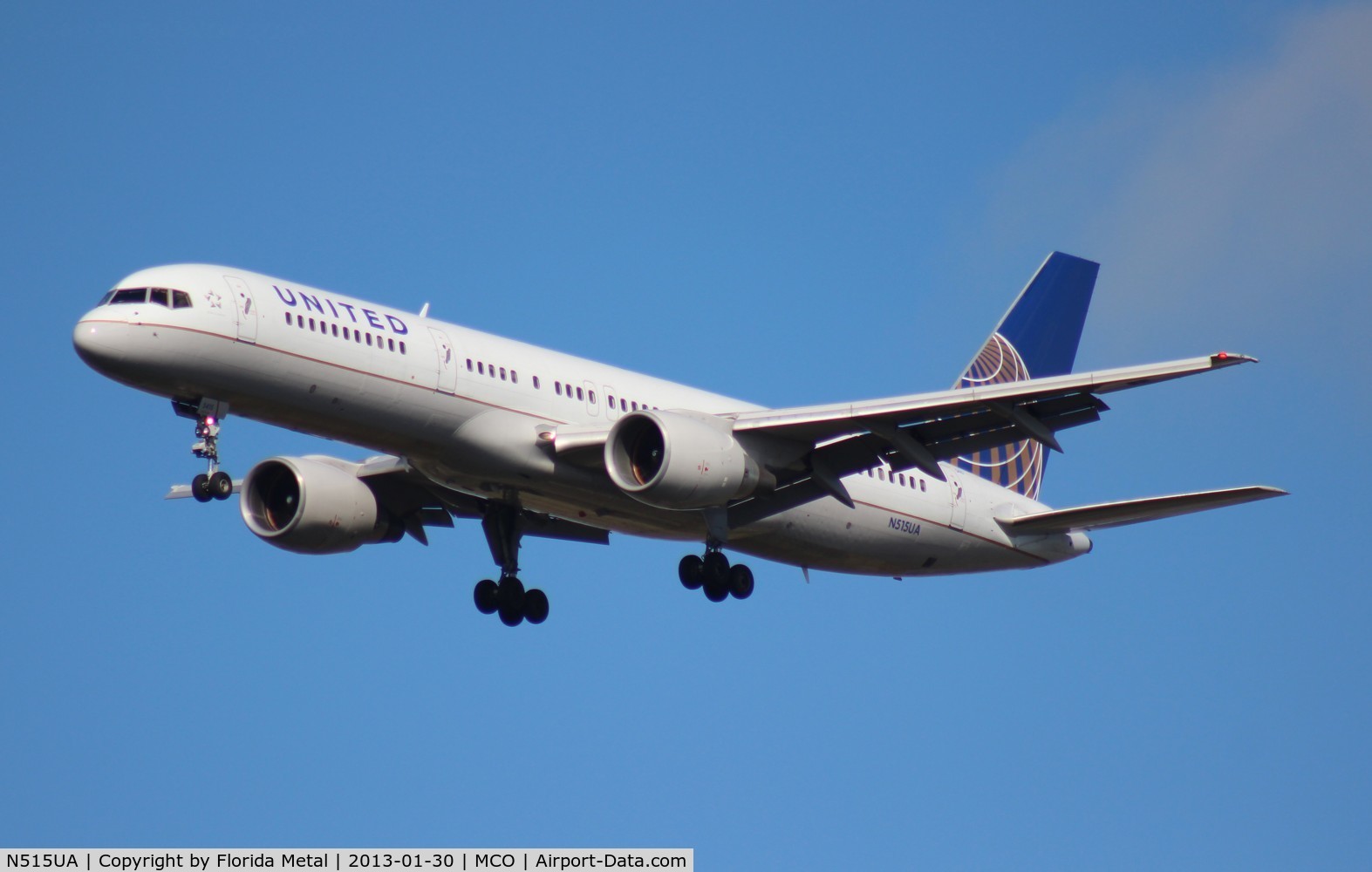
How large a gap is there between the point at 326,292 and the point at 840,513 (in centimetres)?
1092

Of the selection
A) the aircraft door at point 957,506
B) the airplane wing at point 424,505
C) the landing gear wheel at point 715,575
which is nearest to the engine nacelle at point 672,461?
the landing gear wheel at point 715,575

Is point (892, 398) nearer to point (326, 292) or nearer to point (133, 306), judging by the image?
point (326, 292)

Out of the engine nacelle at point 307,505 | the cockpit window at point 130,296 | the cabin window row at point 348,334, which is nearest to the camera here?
the cockpit window at point 130,296

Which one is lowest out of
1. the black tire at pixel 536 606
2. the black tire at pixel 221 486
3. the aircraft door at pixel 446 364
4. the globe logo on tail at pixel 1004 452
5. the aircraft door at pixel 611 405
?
the black tire at pixel 221 486

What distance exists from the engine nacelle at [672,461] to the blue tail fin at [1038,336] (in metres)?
11.9

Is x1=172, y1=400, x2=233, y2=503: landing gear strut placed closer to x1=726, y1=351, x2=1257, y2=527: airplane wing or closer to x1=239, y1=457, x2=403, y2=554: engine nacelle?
x1=239, y1=457, x2=403, y2=554: engine nacelle

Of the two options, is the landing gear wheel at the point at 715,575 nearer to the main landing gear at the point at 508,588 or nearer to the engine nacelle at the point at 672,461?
the engine nacelle at the point at 672,461

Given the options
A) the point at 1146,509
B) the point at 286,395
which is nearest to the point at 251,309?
the point at 286,395

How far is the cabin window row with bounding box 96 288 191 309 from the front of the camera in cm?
3005

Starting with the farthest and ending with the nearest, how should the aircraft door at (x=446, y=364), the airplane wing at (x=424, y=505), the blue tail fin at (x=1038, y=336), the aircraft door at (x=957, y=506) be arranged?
the blue tail fin at (x=1038, y=336)
the aircraft door at (x=957, y=506)
the airplane wing at (x=424, y=505)
the aircraft door at (x=446, y=364)

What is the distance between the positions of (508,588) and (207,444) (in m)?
8.90

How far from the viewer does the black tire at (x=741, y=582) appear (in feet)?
119

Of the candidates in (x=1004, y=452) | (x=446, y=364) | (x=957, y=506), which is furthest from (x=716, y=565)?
(x=1004, y=452)

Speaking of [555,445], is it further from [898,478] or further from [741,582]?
[898,478]
